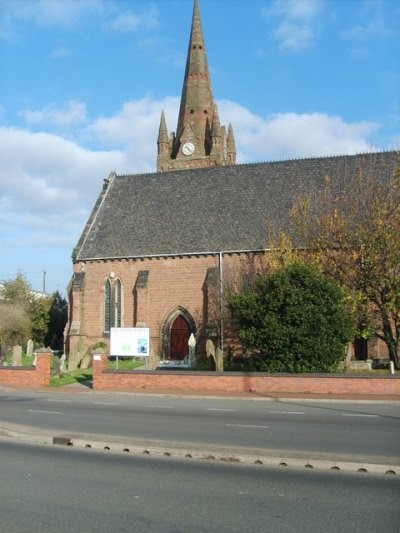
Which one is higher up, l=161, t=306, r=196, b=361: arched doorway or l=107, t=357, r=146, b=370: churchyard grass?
l=161, t=306, r=196, b=361: arched doorway

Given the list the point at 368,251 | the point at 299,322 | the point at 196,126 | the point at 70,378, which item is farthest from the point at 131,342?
the point at 196,126

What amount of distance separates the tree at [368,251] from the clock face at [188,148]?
3528 centimetres

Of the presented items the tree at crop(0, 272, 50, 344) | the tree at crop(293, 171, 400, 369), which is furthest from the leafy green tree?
the tree at crop(293, 171, 400, 369)

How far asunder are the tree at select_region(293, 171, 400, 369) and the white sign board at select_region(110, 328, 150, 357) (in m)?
8.20

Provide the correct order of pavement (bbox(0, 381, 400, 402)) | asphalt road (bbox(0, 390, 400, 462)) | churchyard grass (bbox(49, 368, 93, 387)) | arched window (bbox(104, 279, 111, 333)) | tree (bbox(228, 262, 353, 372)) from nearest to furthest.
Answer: asphalt road (bbox(0, 390, 400, 462)), pavement (bbox(0, 381, 400, 402)), tree (bbox(228, 262, 353, 372)), churchyard grass (bbox(49, 368, 93, 387)), arched window (bbox(104, 279, 111, 333))

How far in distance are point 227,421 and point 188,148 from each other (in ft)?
167

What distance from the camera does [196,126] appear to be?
208 ft

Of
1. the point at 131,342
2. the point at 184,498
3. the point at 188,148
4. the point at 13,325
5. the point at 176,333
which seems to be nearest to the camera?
the point at 184,498

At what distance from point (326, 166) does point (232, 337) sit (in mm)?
12540

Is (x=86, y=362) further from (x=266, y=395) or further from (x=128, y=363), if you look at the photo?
(x=266, y=395)

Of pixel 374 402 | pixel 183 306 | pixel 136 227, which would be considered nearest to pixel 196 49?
pixel 136 227

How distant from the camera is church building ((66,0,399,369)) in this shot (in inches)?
1430

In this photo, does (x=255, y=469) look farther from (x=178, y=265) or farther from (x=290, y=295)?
(x=178, y=265)

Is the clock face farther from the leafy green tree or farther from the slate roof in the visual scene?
the leafy green tree
